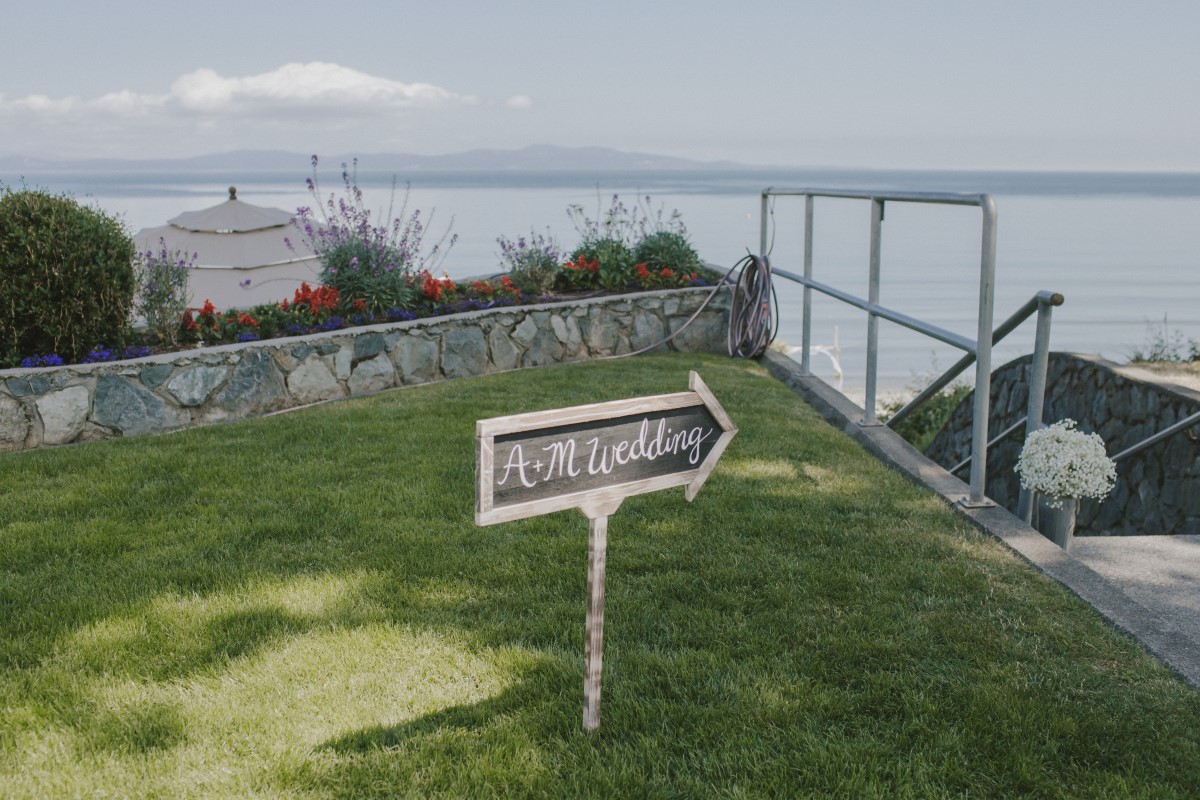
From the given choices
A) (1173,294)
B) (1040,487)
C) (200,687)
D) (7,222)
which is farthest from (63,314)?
(1173,294)

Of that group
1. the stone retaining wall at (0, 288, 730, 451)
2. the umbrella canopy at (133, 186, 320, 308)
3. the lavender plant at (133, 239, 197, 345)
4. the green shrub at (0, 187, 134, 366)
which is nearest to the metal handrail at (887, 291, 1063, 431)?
the stone retaining wall at (0, 288, 730, 451)

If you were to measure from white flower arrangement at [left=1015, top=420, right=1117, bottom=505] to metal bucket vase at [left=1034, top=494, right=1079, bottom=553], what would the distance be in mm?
40

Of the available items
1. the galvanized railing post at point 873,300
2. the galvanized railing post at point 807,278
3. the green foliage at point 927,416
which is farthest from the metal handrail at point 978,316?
the green foliage at point 927,416

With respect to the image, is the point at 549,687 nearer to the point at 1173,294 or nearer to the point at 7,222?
the point at 7,222

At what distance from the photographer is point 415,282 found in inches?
314

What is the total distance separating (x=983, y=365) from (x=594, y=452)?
254 cm

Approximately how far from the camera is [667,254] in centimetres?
949

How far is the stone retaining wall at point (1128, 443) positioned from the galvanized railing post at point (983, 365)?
1.88 m

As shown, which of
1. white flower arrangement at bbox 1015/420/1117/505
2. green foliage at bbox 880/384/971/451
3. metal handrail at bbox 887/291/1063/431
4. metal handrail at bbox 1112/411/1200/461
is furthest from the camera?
green foliage at bbox 880/384/971/451

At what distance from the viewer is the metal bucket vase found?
3.98 metres

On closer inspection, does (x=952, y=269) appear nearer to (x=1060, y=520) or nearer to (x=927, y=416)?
(x=927, y=416)

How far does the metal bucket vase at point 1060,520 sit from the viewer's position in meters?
3.98

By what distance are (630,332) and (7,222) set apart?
4.92 meters

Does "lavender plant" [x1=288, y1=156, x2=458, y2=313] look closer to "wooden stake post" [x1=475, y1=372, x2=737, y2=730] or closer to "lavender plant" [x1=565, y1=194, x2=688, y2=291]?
"lavender plant" [x1=565, y1=194, x2=688, y2=291]
